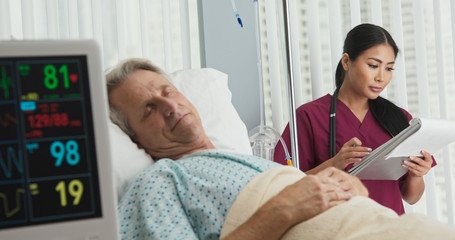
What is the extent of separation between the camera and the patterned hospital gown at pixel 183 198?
1.36 m

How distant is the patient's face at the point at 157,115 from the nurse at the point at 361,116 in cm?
84

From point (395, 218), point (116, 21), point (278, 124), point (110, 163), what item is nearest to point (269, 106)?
point (278, 124)

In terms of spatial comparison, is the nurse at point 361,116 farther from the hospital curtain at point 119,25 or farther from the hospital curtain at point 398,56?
the hospital curtain at point 119,25

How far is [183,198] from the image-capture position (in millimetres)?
1454

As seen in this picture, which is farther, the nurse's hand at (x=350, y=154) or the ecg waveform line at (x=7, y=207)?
the nurse's hand at (x=350, y=154)

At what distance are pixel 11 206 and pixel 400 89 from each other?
2388 mm

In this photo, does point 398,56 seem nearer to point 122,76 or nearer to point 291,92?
point 291,92

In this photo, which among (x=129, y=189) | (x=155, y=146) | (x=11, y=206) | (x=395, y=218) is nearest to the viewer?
(x=11, y=206)

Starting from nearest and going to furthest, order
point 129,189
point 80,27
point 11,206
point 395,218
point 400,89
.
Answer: point 11,206
point 395,218
point 129,189
point 80,27
point 400,89

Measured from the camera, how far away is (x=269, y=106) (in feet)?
9.43

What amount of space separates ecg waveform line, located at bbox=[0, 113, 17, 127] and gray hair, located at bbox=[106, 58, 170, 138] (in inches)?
43.0

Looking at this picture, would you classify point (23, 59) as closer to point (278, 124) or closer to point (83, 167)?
point (83, 167)

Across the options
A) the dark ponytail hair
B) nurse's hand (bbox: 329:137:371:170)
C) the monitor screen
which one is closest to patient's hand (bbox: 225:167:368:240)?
the monitor screen

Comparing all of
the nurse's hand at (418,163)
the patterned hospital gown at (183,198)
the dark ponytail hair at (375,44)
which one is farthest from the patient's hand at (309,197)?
the dark ponytail hair at (375,44)
